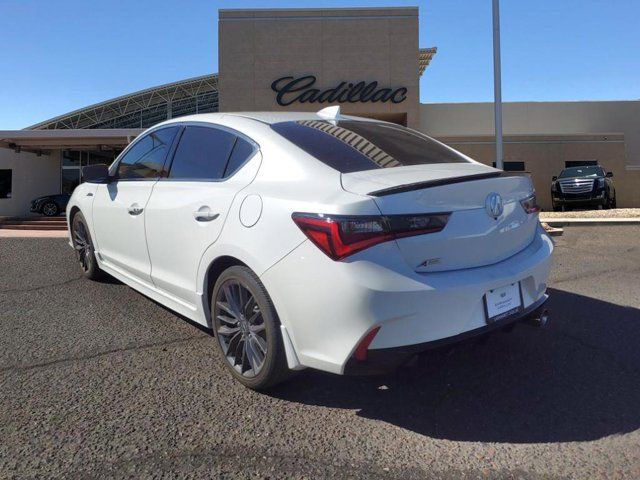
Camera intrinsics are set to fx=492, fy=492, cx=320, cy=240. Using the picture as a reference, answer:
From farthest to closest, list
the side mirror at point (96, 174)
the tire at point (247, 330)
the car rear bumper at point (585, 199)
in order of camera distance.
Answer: the car rear bumper at point (585, 199) → the side mirror at point (96, 174) → the tire at point (247, 330)

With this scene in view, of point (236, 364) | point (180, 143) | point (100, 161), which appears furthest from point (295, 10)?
point (236, 364)

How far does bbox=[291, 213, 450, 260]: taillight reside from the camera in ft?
7.48

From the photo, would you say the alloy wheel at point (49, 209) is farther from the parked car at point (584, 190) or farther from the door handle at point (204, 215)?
the door handle at point (204, 215)

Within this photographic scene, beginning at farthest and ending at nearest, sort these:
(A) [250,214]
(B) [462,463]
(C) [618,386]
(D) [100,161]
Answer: (D) [100,161] < (C) [618,386] < (A) [250,214] < (B) [462,463]

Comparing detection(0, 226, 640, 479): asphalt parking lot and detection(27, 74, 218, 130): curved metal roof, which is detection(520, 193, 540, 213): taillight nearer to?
detection(0, 226, 640, 479): asphalt parking lot

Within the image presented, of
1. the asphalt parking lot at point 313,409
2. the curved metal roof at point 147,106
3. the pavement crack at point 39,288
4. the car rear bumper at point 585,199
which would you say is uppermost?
the curved metal roof at point 147,106

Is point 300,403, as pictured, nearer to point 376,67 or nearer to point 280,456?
point 280,456

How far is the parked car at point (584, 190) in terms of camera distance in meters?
15.5

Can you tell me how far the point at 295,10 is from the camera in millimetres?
19922

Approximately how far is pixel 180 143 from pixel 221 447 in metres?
2.29

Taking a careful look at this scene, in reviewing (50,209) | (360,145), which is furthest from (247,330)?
(50,209)

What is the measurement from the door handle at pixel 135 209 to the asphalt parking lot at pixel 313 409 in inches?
36.5

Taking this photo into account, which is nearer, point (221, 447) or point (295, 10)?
point (221, 447)

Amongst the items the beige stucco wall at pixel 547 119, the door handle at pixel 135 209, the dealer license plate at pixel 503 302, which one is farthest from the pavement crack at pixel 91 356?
the beige stucco wall at pixel 547 119
